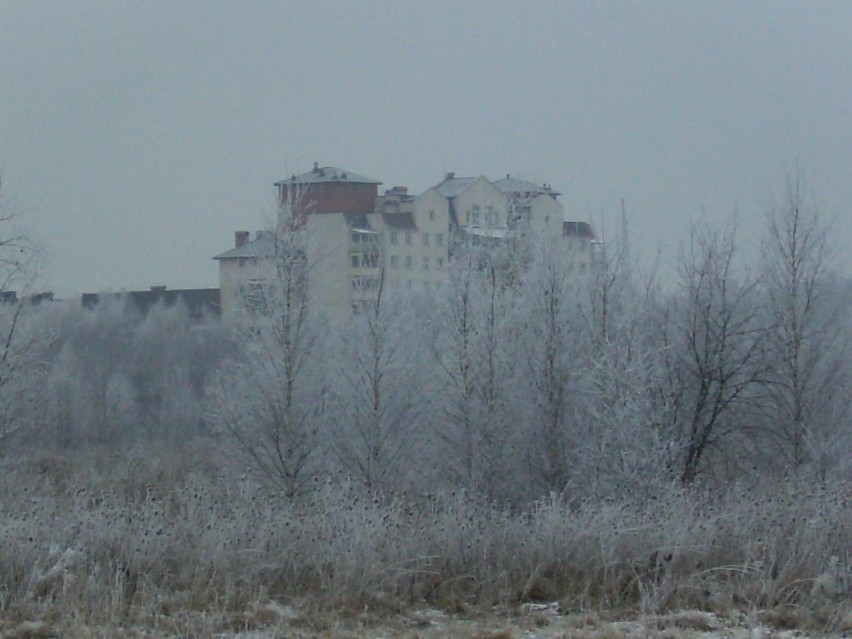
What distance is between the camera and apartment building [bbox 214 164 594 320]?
2338 cm

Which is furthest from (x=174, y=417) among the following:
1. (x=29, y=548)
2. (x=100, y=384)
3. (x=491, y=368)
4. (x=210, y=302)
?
(x=29, y=548)

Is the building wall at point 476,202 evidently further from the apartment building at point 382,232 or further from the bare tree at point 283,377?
the bare tree at point 283,377

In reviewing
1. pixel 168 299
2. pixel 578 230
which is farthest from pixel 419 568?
pixel 168 299

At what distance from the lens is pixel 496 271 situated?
22594 millimetres

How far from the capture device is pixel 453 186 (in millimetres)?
39531

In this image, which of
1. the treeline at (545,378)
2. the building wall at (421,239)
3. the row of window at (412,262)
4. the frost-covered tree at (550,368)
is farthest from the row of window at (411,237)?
the frost-covered tree at (550,368)

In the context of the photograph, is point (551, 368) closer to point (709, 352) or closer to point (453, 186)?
point (709, 352)

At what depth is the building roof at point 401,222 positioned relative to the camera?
1426 inches

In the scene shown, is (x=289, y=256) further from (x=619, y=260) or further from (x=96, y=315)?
(x=96, y=315)

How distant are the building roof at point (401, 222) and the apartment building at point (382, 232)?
35 mm

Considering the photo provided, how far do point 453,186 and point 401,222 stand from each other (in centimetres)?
396

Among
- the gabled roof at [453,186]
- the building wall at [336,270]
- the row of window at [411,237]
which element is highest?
the gabled roof at [453,186]

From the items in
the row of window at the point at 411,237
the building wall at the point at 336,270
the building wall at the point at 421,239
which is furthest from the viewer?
the row of window at the point at 411,237

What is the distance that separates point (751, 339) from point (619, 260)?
15.4 feet
